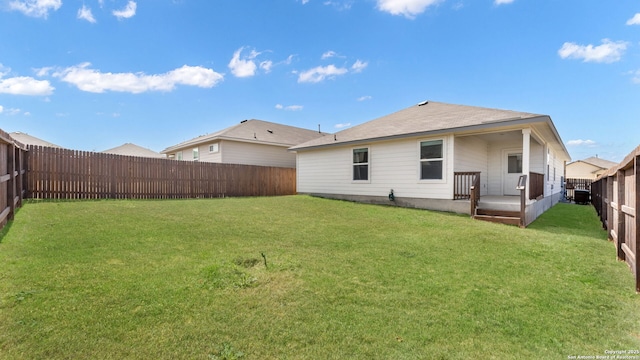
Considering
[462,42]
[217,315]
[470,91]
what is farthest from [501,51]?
[217,315]

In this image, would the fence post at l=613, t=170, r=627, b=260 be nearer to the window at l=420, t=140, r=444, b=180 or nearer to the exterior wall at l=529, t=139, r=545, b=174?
the window at l=420, t=140, r=444, b=180

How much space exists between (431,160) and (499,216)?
287cm

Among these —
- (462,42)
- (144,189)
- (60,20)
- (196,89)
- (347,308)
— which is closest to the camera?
(347,308)

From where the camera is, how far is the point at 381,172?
1182 cm

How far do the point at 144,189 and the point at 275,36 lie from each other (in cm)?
951

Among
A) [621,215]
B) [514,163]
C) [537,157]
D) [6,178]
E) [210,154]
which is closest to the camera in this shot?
[621,215]

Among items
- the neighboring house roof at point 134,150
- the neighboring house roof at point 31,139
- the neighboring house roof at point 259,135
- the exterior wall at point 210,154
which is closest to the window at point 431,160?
the neighboring house roof at point 259,135

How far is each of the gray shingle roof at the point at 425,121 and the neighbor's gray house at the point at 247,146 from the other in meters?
4.56

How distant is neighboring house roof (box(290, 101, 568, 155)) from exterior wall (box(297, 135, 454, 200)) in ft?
1.33

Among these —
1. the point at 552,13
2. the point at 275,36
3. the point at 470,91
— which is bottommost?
the point at 470,91

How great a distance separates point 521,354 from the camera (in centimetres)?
236

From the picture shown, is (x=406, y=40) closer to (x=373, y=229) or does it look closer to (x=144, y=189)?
(x=373, y=229)

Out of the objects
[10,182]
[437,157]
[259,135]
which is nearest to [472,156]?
[437,157]

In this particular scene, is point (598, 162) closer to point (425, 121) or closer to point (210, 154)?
point (425, 121)
